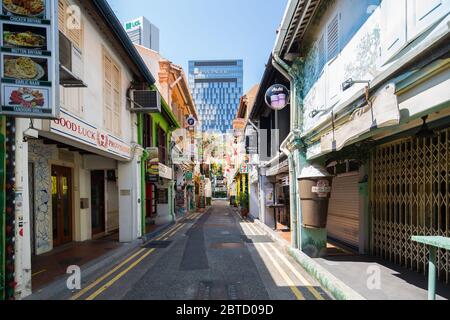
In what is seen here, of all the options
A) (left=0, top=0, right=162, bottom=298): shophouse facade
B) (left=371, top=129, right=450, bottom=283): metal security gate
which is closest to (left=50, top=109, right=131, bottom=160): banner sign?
(left=0, top=0, right=162, bottom=298): shophouse facade

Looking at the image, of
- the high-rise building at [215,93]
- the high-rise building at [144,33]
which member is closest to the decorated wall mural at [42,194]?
the high-rise building at [144,33]

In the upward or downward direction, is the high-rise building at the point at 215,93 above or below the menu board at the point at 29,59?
above

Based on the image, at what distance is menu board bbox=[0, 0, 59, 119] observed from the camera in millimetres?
4492

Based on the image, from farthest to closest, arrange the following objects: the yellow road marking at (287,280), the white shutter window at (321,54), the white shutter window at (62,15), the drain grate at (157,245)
Answer: the drain grate at (157,245)
the white shutter window at (321,54)
the white shutter window at (62,15)
the yellow road marking at (287,280)

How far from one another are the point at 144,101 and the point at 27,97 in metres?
6.72

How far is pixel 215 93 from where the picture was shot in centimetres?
16538

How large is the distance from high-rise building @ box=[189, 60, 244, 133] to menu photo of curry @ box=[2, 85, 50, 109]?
524 ft

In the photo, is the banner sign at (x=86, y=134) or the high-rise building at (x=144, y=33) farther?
the high-rise building at (x=144, y=33)

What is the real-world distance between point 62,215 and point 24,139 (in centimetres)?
600

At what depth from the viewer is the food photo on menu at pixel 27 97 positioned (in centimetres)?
447

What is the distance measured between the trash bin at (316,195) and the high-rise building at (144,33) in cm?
2974

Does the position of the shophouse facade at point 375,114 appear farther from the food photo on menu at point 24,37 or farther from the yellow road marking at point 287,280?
the food photo on menu at point 24,37

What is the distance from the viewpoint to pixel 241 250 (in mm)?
9750

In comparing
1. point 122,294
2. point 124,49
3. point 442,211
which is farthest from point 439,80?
point 124,49
